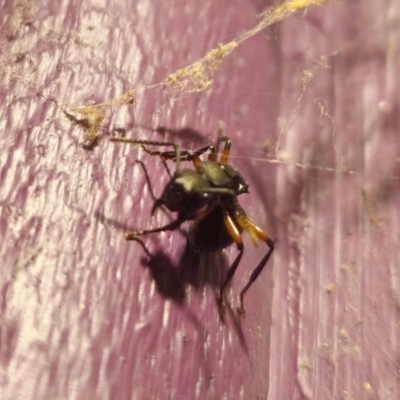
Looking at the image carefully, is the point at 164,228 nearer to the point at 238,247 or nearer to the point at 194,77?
the point at 238,247

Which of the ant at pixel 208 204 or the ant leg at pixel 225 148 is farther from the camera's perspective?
the ant leg at pixel 225 148

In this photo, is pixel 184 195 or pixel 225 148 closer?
pixel 184 195

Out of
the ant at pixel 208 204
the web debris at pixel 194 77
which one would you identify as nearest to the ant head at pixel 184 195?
the ant at pixel 208 204

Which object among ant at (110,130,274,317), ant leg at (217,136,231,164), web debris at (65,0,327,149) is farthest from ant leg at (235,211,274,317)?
web debris at (65,0,327,149)

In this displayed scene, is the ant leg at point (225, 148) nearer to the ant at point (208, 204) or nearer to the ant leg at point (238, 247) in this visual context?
the ant at point (208, 204)

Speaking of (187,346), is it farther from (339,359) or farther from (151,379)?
(339,359)

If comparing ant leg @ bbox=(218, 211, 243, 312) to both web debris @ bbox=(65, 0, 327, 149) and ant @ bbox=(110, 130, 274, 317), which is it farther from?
web debris @ bbox=(65, 0, 327, 149)

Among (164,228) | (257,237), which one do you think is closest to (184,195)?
(164,228)

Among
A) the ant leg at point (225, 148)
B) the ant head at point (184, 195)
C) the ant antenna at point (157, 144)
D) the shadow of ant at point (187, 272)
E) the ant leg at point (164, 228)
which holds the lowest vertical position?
the shadow of ant at point (187, 272)
